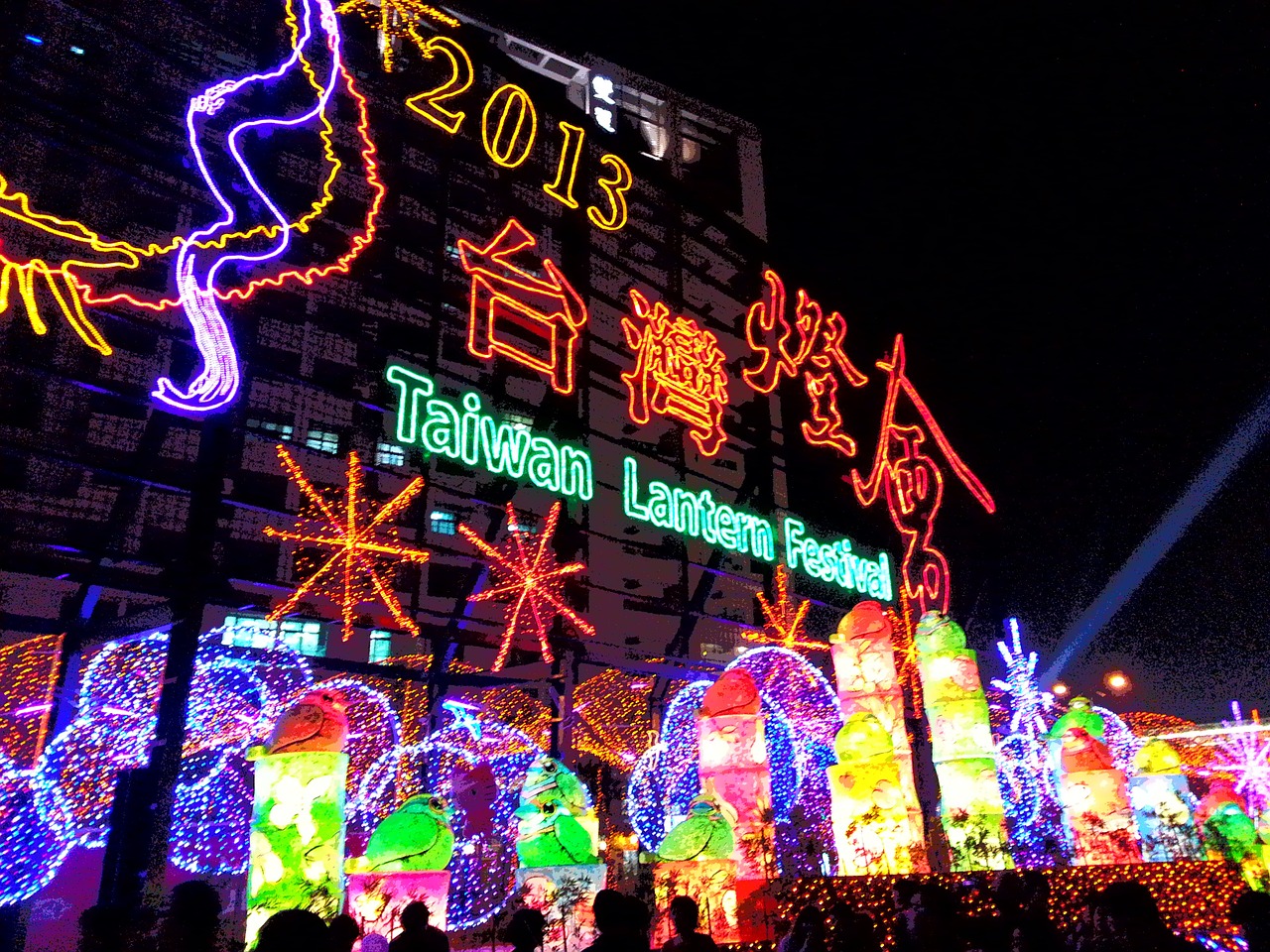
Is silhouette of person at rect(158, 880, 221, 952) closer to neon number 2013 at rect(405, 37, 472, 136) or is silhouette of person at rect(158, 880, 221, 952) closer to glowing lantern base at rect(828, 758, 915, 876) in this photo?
glowing lantern base at rect(828, 758, 915, 876)

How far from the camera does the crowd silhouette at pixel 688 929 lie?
2.92 metres

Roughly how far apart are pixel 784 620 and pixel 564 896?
796 cm

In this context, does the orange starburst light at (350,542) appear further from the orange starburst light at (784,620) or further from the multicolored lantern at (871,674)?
the orange starburst light at (784,620)

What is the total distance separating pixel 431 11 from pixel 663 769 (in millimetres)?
11107

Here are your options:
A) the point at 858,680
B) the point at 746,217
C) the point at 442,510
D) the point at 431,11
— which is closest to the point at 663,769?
the point at 858,680

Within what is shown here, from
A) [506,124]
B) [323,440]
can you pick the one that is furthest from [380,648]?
[506,124]

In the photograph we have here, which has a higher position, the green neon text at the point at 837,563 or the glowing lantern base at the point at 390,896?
the green neon text at the point at 837,563

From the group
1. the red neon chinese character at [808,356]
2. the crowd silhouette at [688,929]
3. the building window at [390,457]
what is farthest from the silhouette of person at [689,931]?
the building window at [390,457]

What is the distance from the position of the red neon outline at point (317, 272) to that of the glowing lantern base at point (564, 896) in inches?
223

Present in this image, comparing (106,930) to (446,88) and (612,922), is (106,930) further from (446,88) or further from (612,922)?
(446,88)

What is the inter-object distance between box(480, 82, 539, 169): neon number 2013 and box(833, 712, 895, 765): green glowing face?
891 cm

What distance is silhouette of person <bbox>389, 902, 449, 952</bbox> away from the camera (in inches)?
153

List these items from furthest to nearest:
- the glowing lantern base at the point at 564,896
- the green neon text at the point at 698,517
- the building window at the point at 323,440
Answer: the building window at the point at 323,440 < the green neon text at the point at 698,517 < the glowing lantern base at the point at 564,896

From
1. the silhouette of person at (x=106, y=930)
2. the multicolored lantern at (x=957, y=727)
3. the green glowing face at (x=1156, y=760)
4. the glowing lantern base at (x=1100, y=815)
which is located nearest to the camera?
the silhouette of person at (x=106, y=930)
